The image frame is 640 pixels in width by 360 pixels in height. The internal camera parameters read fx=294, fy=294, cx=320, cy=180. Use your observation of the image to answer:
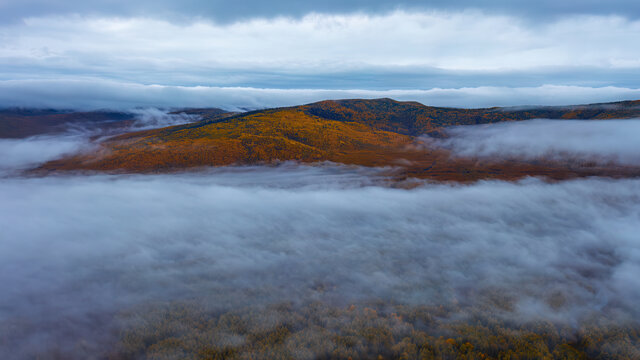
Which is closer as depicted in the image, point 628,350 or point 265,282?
point 628,350

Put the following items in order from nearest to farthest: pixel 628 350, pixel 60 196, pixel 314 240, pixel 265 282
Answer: pixel 628 350, pixel 265 282, pixel 314 240, pixel 60 196

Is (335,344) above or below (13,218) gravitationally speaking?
above

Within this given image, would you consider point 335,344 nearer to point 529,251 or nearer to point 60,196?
point 529,251

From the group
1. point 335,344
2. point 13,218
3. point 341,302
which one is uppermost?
point 335,344

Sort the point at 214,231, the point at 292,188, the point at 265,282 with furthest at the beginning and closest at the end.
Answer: the point at 292,188 < the point at 214,231 < the point at 265,282

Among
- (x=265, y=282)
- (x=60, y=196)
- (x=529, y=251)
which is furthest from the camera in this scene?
(x=60, y=196)

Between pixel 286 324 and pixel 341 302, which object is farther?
pixel 341 302

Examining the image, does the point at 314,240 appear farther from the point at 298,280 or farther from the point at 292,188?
the point at 292,188

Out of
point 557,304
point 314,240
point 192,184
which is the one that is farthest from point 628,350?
point 192,184

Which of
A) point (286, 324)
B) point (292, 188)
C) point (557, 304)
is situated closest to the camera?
point (286, 324)

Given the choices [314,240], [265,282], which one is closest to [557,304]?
[265,282]
